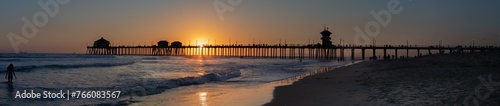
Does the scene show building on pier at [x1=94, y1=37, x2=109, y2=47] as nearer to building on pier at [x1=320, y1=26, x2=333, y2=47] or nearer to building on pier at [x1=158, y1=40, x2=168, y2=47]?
building on pier at [x1=158, y1=40, x2=168, y2=47]

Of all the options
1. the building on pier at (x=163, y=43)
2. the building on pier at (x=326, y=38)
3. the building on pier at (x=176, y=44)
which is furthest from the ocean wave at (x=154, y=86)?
the building on pier at (x=163, y=43)

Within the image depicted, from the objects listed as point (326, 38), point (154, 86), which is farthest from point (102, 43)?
point (154, 86)

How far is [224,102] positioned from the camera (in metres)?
11.2

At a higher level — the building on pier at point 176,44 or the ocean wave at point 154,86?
the building on pier at point 176,44

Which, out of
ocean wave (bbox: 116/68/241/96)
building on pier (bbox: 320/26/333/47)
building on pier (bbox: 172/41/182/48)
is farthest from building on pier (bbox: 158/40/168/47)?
ocean wave (bbox: 116/68/241/96)

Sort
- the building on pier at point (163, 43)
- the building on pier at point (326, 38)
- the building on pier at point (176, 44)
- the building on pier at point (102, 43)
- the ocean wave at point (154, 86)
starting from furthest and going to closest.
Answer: the building on pier at point (102, 43) < the building on pier at point (163, 43) < the building on pier at point (176, 44) < the building on pier at point (326, 38) < the ocean wave at point (154, 86)

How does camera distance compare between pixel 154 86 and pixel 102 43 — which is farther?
pixel 102 43

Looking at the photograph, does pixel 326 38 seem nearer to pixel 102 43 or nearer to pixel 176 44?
pixel 176 44

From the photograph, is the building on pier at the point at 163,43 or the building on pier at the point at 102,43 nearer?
the building on pier at the point at 163,43

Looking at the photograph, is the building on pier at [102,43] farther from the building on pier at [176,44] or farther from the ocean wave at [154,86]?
the ocean wave at [154,86]

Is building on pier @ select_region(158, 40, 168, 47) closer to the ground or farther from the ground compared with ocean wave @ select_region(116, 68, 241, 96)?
farther from the ground

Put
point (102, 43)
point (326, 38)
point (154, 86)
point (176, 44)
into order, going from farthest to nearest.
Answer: point (102, 43) → point (176, 44) → point (326, 38) → point (154, 86)

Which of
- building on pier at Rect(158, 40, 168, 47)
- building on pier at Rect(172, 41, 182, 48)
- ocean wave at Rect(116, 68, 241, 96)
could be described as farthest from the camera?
building on pier at Rect(158, 40, 168, 47)

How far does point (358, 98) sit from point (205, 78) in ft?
42.2
